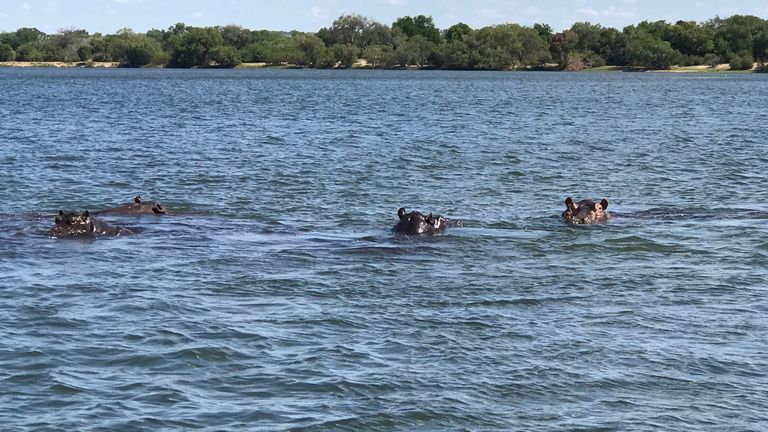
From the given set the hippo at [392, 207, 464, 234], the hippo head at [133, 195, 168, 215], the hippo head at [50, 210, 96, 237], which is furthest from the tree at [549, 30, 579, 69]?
the hippo head at [50, 210, 96, 237]

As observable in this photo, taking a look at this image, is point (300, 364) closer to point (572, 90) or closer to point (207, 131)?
point (207, 131)

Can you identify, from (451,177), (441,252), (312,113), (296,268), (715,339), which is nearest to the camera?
(715,339)

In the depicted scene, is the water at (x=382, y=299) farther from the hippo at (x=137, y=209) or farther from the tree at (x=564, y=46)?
the tree at (x=564, y=46)

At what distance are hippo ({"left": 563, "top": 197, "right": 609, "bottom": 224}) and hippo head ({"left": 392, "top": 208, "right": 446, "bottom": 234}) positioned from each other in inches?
123

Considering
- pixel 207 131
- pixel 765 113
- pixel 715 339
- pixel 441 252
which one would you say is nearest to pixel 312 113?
pixel 207 131

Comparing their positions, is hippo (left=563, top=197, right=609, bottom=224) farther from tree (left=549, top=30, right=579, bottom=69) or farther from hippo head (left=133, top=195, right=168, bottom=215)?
tree (left=549, top=30, right=579, bottom=69)

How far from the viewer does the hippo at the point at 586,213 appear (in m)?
24.0

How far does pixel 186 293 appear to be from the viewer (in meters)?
17.5

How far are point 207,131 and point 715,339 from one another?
4022cm

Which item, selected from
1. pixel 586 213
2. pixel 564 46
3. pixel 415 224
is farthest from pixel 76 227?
pixel 564 46

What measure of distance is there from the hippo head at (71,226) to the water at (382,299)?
22.4 inches

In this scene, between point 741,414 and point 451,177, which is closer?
point 741,414

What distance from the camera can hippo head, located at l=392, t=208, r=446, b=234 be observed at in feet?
72.9

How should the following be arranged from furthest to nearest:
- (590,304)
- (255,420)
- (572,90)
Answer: (572,90)
(590,304)
(255,420)
